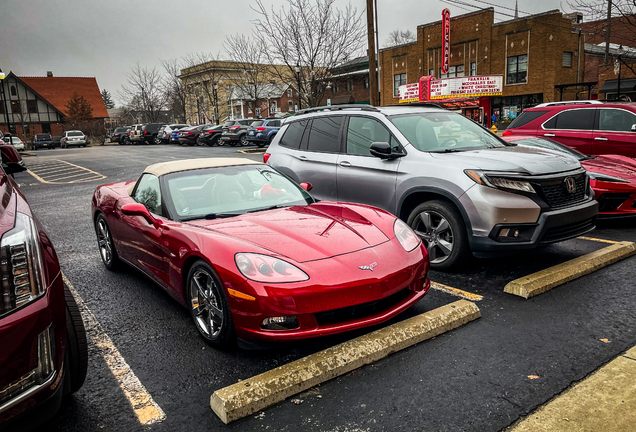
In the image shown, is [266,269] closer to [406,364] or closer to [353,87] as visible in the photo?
[406,364]

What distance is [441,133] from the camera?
575 cm

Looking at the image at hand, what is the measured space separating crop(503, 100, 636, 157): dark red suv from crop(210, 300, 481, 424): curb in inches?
271

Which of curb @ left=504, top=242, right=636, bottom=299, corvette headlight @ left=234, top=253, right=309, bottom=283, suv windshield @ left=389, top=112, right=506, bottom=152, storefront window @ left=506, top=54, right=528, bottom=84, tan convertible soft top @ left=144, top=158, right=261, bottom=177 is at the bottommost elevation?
curb @ left=504, top=242, right=636, bottom=299

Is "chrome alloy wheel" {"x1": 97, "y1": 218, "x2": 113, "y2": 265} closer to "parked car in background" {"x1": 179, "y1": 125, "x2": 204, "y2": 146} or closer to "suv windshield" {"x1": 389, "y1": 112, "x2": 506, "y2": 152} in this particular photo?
"suv windshield" {"x1": 389, "y1": 112, "x2": 506, "y2": 152}

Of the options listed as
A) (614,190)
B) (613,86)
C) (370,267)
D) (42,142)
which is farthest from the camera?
(42,142)

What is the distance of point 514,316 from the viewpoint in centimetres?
389

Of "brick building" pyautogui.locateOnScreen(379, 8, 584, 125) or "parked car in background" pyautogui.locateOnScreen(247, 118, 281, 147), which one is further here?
"brick building" pyautogui.locateOnScreen(379, 8, 584, 125)

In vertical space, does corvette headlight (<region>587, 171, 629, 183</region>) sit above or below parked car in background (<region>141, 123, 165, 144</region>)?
below

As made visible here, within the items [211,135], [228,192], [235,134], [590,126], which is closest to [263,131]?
[235,134]

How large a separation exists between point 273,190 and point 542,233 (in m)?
2.61

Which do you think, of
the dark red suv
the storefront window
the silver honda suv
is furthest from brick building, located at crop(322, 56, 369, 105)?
the silver honda suv

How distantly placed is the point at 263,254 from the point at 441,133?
335 centimetres

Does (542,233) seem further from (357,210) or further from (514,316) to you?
(357,210)

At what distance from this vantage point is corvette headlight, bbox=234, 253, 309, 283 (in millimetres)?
3113
